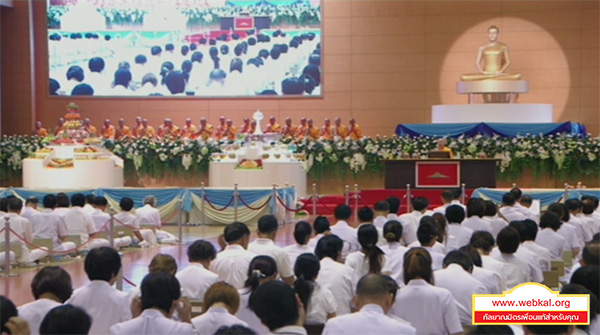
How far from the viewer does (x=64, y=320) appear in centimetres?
379

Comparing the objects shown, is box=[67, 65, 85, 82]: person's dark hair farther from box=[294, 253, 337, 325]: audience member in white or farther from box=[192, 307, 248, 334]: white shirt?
box=[192, 307, 248, 334]: white shirt

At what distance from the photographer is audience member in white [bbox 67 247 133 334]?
16.8 feet

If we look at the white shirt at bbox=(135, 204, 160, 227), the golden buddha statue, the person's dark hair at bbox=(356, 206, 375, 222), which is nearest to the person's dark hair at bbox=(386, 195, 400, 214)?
the person's dark hair at bbox=(356, 206, 375, 222)

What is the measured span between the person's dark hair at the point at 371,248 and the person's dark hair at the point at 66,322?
296cm

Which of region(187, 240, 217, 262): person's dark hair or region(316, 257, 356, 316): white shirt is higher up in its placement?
region(187, 240, 217, 262): person's dark hair

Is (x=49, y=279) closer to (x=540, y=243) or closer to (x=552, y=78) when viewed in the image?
(x=540, y=243)

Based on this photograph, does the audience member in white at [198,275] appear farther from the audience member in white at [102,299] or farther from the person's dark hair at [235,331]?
the person's dark hair at [235,331]

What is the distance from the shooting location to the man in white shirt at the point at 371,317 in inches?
163

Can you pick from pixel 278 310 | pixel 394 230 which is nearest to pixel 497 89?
pixel 394 230

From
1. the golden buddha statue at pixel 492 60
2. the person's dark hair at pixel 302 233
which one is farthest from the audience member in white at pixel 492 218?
the golden buddha statue at pixel 492 60

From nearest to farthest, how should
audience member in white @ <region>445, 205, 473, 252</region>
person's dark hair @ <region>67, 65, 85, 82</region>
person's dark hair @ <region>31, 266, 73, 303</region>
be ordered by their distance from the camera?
1. person's dark hair @ <region>31, 266, 73, 303</region>
2. audience member in white @ <region>445, 205, 473, 252</region>
3. person's dark hair @ <region>67, 65, 85, 82</region>

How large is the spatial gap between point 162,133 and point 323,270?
17459 mm

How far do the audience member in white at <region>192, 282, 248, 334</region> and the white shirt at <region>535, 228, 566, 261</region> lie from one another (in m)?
4.27

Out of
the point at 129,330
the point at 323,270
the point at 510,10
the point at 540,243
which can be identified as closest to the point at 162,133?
the point at 510,10
